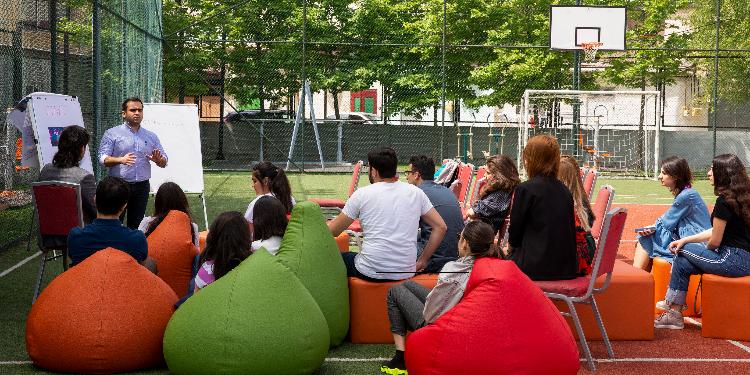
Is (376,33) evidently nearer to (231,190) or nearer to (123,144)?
(231,190)

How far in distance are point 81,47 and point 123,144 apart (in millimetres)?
5883

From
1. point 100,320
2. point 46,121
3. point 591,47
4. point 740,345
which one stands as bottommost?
point 740,345

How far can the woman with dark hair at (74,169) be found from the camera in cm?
786

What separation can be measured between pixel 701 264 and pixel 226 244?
3209 mm

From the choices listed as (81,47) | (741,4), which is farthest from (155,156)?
(741,4)

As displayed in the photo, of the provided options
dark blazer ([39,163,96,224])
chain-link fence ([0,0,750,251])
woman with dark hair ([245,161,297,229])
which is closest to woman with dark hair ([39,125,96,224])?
dark blazer ([39,163,96,224])

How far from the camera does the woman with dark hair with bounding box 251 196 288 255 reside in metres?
6.42

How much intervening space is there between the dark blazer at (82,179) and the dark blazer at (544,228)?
10.7 ft

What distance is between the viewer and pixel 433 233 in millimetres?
6730

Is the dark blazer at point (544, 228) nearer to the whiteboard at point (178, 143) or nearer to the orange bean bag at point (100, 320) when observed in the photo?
the orange bean bag at point (100, 320)

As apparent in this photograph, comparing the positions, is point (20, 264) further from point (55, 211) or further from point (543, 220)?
point (543, 220)

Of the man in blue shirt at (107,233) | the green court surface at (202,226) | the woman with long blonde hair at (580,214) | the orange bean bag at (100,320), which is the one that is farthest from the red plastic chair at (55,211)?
the woman with long blonde hair at (580,214)

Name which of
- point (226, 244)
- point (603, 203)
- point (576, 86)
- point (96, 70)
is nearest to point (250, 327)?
point (226, 244)

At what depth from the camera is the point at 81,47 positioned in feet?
A: 48.1
